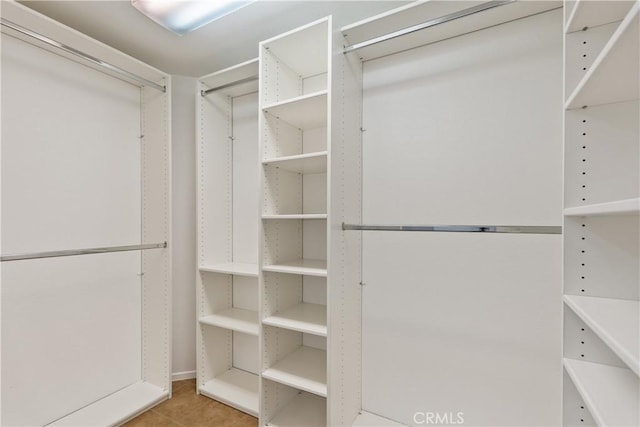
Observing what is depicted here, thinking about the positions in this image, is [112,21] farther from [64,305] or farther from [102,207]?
[64,305]

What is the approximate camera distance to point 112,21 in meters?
1.71

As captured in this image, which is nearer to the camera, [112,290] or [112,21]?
[112,21]

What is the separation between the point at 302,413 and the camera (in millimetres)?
1795

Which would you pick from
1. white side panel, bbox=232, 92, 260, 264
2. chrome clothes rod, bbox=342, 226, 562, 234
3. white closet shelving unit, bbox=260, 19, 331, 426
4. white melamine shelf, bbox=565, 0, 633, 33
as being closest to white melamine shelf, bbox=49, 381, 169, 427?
white closet shelving unit, bbox=260, 19, 331, 426

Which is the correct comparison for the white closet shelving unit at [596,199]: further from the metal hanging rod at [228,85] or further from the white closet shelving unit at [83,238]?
the white closet shelving unit at [83,238]

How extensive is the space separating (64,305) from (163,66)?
1.91m

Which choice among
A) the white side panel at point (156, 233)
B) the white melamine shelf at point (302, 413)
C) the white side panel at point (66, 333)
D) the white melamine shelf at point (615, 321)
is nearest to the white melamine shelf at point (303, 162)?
the white side panel at point (156, 233)

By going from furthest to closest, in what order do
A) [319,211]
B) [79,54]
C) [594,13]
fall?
[319,211] → [79,54] → [594,13]

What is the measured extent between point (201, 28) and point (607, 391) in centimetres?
253

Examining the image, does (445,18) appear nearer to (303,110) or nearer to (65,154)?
(303,110)

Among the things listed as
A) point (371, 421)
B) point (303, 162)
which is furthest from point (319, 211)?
point (371, 421)

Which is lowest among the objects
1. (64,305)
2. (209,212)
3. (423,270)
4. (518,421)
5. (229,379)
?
(229,379)

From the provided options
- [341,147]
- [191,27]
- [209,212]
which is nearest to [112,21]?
[191,27]

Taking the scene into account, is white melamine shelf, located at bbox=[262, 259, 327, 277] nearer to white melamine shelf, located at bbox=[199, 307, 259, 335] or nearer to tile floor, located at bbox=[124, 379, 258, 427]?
white melamine shelf, located at bbox=[199, 307, 259, 335]
